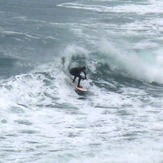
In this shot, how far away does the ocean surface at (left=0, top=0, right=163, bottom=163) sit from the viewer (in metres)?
16.1

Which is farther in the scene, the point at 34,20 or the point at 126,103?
the point at 34,20

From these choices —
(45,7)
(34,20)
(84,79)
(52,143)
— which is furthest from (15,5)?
(52,143)

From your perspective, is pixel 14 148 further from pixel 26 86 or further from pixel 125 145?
pixel 26 86

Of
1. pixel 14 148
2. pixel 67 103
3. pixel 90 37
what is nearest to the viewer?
pixel 14 148

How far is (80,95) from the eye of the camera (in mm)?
21922

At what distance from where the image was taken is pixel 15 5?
45906 millimetres

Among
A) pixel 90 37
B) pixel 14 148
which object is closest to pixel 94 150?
pixel 14 148

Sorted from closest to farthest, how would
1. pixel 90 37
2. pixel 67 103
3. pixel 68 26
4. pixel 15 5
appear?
pixel 67 103 < pixel 90 37 < pixel 68 26 < pixel 15 5

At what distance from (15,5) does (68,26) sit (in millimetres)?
9937

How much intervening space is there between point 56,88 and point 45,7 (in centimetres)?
2504

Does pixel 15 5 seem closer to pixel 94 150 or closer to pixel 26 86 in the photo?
pixel 26 86

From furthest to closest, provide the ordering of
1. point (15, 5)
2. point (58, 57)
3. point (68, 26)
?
point (15, 5) → point (68, 26) → point (58, 57)

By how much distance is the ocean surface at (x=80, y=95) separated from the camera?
52.8 ft

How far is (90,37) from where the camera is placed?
34625mm
